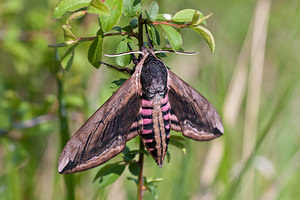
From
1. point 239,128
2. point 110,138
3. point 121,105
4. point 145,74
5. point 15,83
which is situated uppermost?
point 145,74

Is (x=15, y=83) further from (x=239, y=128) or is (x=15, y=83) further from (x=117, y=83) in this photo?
(x=239, y=128)

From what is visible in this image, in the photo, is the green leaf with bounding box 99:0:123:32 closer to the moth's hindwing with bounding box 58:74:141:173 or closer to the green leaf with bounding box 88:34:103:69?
the green leaf with bounding box 88:34:103:69

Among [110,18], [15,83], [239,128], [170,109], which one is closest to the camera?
[110,18]

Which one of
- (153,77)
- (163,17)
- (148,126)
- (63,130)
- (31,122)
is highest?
(163,17)

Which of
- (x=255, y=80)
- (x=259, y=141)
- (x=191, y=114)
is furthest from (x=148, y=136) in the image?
(x=255, y=80)

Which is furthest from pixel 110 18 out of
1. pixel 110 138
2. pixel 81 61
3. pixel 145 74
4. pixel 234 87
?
pixel 234 87

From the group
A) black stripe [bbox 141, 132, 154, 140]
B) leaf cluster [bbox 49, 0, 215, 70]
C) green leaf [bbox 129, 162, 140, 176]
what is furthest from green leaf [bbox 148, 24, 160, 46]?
green leaf [bbox 129, 162, 140, 176]

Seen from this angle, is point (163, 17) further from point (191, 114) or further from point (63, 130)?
point (63, 130)

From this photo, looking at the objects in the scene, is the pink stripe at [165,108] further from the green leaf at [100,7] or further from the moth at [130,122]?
the green leaf at [100,7]
